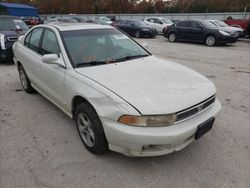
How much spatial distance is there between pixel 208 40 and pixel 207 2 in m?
33.9

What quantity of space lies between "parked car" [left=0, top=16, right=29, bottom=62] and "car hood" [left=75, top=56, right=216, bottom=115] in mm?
5710

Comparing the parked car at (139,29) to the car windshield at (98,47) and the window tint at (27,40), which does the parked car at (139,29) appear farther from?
the car windshield at (98,47)

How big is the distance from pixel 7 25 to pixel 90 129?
7748 mm

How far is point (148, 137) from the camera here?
7.71ft

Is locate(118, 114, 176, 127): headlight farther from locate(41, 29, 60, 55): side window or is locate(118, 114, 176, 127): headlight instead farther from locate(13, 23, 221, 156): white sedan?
locate(41, 29, 60, 55): side window

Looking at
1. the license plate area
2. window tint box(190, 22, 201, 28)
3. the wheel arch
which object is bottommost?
the license plate area

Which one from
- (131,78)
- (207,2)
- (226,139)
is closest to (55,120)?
(131,78)

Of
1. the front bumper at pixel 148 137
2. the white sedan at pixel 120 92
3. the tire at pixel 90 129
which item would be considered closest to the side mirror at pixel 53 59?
the white sedan at pixel 120 92

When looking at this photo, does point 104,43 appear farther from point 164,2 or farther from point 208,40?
point 164,2

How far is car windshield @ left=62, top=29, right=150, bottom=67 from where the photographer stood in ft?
10.9

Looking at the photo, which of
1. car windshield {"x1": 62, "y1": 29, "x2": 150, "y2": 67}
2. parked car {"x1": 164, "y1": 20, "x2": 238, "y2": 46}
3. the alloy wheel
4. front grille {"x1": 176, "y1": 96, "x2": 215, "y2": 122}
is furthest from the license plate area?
parked car {"x1": 164, "y1": 20, "x2": 238, "y2": 46}

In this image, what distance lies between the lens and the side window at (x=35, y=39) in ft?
13.8

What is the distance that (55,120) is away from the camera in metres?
3.88

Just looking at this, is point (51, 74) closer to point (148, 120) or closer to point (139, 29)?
point (148, 120)
